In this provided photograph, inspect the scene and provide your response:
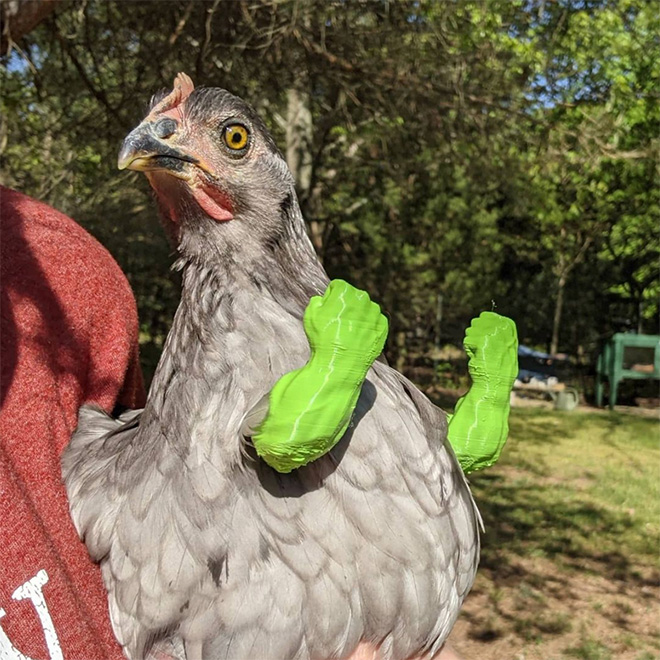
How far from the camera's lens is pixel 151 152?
1.45 metres

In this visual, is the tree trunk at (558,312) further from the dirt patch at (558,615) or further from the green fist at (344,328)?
the green fist at (344,328)

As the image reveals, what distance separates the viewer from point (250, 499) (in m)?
1.38

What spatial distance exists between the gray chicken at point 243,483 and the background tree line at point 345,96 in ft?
6.02

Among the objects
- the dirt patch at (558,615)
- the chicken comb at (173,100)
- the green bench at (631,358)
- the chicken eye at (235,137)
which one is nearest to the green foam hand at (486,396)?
the chicken eye at (235,137)

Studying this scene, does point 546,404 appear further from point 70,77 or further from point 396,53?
point 70,77

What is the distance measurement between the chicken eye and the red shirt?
0.48 metres

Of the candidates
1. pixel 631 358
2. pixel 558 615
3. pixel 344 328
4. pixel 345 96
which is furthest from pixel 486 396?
pixel 631 358

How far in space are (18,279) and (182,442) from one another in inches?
21.9

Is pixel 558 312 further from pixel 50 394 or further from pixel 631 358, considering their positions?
pixel 50 394

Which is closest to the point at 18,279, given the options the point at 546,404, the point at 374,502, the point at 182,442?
the point at 182,442

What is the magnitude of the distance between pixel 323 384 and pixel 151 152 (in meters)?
0.61

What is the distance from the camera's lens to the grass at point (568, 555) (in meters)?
4.99

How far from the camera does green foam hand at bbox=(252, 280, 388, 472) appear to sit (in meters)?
1.23

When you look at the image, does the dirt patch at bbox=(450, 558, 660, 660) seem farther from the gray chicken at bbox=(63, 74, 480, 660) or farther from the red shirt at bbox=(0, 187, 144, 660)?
the red shirt at bbox=(0, 187, 144, 660)
